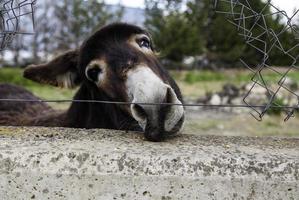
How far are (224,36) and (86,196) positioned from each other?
5.12 metres

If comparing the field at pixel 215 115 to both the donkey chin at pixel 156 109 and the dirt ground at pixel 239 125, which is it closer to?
the dirt ground at pixel 239 125

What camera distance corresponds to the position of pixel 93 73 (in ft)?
10.9

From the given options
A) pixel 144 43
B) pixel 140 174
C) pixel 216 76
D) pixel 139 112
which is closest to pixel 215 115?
pixel 216 76

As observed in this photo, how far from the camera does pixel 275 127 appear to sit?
30.0 feet

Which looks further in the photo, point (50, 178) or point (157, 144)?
point (157, 144)

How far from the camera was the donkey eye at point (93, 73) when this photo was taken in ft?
10.7

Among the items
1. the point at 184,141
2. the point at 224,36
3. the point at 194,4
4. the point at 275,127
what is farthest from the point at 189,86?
the point at 184,141

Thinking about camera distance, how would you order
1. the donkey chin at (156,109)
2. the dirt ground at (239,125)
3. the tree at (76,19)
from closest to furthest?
the donkey chin at (156,109)
the dirt ground at (239,125)
the tree at (76,19)

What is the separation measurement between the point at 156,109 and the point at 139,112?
0.13m

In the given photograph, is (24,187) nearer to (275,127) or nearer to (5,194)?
(5,194)

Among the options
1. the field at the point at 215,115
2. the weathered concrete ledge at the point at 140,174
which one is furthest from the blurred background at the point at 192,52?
the weathered concrete ledge at the point at 140,174

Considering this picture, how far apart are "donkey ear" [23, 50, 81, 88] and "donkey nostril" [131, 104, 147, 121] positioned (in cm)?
135

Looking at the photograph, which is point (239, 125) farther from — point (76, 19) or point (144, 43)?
point (76, 19)

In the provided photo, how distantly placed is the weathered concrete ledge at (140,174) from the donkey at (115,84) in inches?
14.0
